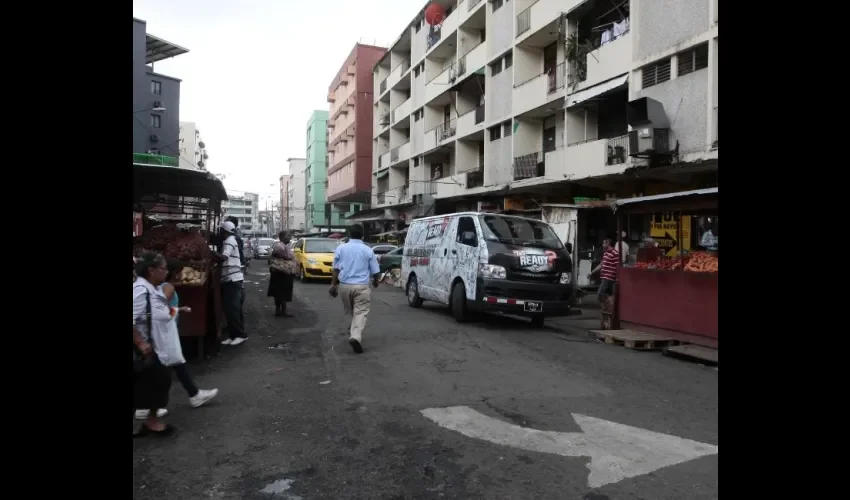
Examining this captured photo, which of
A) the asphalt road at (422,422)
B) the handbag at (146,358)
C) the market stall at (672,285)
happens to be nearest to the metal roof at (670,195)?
the market stall at (672,285)

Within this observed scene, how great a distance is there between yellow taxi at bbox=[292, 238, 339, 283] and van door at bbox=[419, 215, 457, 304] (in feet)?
25.1

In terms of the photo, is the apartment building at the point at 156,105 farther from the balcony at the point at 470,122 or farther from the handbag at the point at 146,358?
the handbag at the point at 146,358

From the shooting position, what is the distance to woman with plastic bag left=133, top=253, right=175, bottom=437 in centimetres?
462

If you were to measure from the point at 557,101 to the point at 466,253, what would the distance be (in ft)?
42.3

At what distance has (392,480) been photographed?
12.5 feet

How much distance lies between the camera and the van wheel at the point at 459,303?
11227 millimetres

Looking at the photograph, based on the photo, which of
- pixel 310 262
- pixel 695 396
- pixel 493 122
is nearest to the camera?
pixel 695 396

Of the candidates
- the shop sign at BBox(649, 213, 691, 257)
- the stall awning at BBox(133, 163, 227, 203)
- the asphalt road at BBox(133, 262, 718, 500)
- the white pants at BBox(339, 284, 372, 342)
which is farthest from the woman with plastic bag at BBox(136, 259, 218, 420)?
the shop sign at BBox(649, 213, 691, 257)

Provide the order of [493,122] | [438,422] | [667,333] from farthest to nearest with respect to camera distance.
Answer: [493,122] → [667,333] → [438,422]

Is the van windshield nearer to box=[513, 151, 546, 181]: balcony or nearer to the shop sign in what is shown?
the shop sign

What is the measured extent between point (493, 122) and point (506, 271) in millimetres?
17464

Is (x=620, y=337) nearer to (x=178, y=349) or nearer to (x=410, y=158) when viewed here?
(x=178, y=349)

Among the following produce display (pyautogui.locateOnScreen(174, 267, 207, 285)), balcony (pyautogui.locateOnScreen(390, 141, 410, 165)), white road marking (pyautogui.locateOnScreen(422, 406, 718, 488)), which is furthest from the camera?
balcony (pyautogui.locateOnScreen(390, 141, 410, 165))
